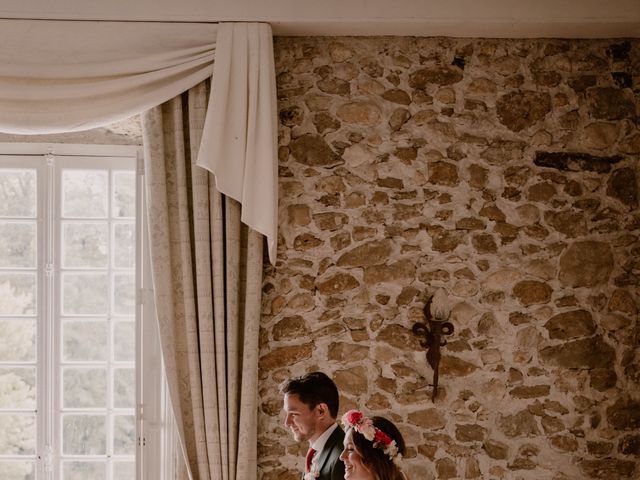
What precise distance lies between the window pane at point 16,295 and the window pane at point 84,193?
447 millimetres

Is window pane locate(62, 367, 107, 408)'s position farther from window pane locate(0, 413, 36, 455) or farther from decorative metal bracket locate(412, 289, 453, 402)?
decorative metal bracket locate(412, 289, 453, 402)

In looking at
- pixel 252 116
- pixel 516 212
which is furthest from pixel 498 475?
pixel 252 116

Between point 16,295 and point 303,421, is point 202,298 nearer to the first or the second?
point 303,421

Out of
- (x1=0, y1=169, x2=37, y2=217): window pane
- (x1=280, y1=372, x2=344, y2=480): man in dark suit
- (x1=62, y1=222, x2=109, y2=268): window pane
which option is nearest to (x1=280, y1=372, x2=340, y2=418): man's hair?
(x1=280, y1=372, x2=344, y2=480): man in dark suit

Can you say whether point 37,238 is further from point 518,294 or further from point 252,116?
point 518,294

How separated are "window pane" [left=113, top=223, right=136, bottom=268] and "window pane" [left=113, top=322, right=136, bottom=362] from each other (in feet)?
1.11

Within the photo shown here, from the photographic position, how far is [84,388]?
449 cm

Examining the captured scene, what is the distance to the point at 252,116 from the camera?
4.15 meters

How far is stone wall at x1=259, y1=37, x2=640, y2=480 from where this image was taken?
4.27 m

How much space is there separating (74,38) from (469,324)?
2.54m

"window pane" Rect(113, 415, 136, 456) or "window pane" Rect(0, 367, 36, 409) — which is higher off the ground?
"window pane" Rect(0, 367, 36, 409)

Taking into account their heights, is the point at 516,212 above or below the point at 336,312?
above

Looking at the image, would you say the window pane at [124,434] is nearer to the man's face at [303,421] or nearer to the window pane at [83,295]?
the window pane at [83,295]

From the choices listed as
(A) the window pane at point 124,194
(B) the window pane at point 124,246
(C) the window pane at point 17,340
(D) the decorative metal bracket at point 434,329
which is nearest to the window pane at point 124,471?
(C) the window pane at point 17,340
